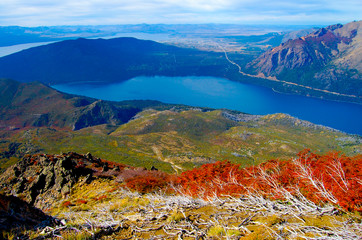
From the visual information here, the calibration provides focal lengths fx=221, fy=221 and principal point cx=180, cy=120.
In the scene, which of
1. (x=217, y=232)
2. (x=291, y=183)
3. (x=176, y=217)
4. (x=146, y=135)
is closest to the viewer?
(x=217, y=232)

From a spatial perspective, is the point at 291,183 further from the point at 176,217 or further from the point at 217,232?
the point at 176,217

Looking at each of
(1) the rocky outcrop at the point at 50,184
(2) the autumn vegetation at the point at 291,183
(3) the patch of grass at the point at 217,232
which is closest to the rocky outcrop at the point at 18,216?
(3) the patch of grass at the point at 217,232

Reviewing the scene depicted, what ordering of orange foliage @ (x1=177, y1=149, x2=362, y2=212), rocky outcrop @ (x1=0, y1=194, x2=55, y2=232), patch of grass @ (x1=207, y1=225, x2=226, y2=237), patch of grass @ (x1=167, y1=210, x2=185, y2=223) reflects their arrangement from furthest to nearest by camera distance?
patch of grass @ (x1=167, y1=210, x2=185, y2=223), orange foliage @ (x1=177, y1=149, x2=362, y2=212), rocky outcrop @ (x1=0, y1=194, x2=55, y2=232), patch of grass @ (x1=207, y1=225, x2=226, y2=237)

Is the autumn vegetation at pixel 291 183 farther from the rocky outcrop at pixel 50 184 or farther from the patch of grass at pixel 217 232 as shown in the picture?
the rocky outcrop at pixel 50 184

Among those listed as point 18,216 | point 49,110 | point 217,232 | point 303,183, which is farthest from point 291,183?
point 49,110

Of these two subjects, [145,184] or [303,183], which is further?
[145,184]

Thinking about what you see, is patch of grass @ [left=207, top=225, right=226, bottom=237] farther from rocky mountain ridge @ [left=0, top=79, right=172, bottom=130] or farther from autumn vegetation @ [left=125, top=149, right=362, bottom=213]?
rocky mountain ridge @ [left=0, top=79, right=172, bottom=130]

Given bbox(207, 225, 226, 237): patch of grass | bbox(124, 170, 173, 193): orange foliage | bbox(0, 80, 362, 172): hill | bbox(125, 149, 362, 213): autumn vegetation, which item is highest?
bbox(207, 225, 226, 237): patch of grass

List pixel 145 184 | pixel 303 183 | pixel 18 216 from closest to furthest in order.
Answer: pixel 18 216 < pixel 303 183 < pixel 145 184

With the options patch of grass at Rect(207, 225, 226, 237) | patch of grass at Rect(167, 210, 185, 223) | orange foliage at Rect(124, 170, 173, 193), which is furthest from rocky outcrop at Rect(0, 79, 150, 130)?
patch of grass at Rect(207, 225, 226, 237)

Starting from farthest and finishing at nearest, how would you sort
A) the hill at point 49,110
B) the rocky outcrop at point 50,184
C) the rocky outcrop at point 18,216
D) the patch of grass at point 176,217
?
the hill at point 49,110 < the rocky outcrop at point 50,184 < the patch of grass at point 176,217 < the rocky outcrop at point 18,216

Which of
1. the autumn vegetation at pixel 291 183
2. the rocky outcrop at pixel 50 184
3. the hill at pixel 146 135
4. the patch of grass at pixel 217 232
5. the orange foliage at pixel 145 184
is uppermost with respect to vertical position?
the patch of grass at pixel 217 232

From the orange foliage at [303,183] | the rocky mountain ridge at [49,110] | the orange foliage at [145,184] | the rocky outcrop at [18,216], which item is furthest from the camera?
the rocky mountain ridge at [49,110]
